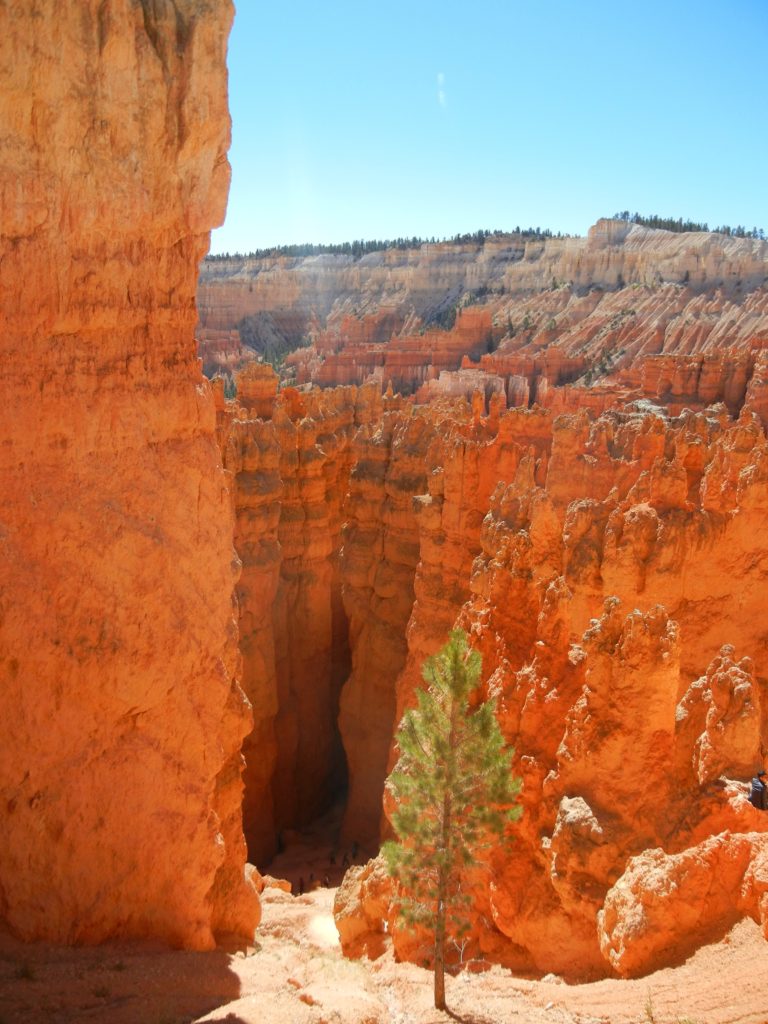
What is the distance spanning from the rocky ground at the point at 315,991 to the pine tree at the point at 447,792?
2.16 feet

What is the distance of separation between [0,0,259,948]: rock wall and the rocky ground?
0.37 meters

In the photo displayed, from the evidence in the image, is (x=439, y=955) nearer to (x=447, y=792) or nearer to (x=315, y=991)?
(x=315, y=991)

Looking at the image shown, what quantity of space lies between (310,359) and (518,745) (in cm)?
5814

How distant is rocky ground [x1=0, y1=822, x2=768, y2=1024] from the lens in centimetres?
534

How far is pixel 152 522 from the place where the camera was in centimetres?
676

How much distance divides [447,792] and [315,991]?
184 centimetres

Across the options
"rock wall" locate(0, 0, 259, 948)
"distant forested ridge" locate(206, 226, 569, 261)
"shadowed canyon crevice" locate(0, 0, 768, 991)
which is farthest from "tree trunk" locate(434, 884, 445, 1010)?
"distant forested ridge" locate(206, 226, 569, 261)

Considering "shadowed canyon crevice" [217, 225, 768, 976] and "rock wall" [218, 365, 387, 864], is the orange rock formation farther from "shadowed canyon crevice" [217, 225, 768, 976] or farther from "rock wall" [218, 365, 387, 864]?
"shadowed canyon crevice" [217, 225, 768, 976]

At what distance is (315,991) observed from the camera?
23.1 ft

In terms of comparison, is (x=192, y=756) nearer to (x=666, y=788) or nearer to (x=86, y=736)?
(x=86, y=736)

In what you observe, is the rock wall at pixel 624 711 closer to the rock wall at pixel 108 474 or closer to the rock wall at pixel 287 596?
the rock wall at pixel 108 474

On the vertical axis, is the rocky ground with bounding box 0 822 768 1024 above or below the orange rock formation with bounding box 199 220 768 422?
below

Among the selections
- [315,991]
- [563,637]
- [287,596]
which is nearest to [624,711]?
[563,637]

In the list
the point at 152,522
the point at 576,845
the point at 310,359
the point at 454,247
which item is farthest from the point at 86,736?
the point at 454,247
